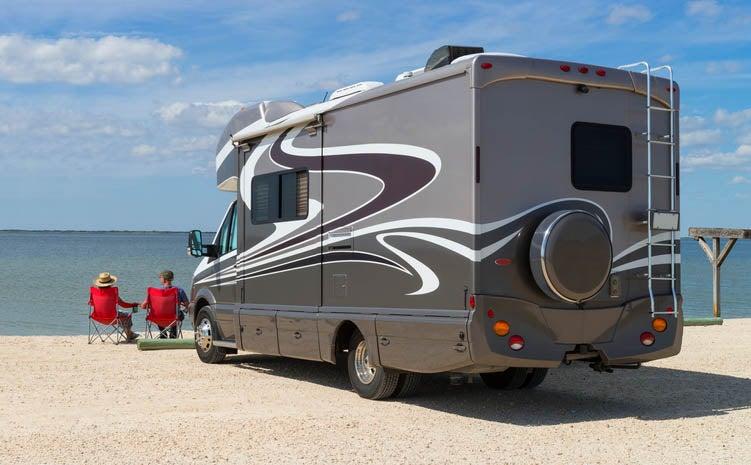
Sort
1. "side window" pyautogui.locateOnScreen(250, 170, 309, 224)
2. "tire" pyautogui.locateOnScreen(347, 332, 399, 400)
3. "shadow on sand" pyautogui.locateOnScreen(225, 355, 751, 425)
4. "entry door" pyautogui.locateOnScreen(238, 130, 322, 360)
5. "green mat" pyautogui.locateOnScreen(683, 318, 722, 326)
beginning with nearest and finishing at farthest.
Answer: "shadow on sand" pyautogui.locateOnScreen(225, 355, 751, 425) < "tire" pyautogui.locateOnScreen(347, 332, 399, 400) < "entry door" pyautogui.locateOnScreen(238, 130, 322, 360) < "side window" pyautogui.locateOnScreen(250, 170, 309, 224) < "green mat" pyautogui.locateOnScreen(683, 318, 722, 326)

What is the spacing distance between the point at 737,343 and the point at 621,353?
6626 millimetres

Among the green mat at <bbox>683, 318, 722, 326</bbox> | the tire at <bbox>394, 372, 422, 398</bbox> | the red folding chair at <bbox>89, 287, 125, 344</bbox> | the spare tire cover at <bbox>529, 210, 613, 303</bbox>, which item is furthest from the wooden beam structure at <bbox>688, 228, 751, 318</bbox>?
the spare tire cover at <bbox>529, 210, 613, 303</bbox>

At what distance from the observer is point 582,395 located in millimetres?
9531

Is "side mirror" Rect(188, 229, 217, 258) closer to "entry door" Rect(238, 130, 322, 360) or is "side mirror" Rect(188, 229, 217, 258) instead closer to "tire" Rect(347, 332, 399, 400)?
"entry door" Rect(238, 130, 322, 360)

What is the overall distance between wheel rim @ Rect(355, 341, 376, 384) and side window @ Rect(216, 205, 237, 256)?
3.07 m

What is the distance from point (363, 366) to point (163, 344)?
5.16 meters

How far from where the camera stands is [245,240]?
440 inches

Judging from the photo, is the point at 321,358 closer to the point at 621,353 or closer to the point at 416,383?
the point at 416,383

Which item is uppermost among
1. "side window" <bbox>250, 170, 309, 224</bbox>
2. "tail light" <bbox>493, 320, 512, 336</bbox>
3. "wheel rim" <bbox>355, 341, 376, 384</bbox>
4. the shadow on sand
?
"side window" <bbox>250, 170, 309, 224</bbox>

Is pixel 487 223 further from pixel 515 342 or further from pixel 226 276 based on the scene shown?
pixel 226 276

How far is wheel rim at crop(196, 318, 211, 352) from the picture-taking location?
39.7 ft

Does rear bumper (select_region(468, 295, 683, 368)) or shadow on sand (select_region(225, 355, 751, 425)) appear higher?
rear bumper (select_region(468, 295, 683, 368))

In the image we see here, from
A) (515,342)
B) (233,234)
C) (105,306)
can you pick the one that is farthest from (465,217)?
(105,306)

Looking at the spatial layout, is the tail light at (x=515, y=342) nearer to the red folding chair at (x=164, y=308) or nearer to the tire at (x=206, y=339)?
the tire at (x=206, y=339)
